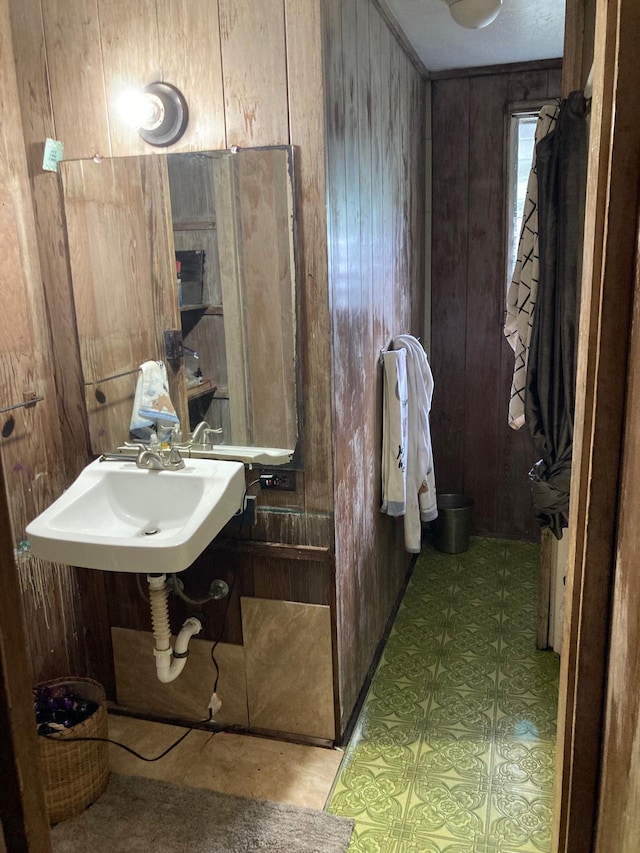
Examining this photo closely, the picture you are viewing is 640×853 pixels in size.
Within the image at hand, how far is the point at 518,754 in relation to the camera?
227cm

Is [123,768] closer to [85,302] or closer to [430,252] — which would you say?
[85,302]

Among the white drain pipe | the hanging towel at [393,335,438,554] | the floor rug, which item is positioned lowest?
the floor rug

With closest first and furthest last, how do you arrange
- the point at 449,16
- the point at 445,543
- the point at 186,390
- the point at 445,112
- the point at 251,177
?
the point at 251,177 → the point at 186,390 → the point at 449,16 → the point at 445,112 → the point at 445,543

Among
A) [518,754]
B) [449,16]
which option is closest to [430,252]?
[449,16]

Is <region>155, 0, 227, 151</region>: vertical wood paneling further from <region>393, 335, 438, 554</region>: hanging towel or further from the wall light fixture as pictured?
<region>393, 335, 438, 554</region>: hanging towel

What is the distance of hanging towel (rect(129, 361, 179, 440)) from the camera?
226cm

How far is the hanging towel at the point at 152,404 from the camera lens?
7.43 ft

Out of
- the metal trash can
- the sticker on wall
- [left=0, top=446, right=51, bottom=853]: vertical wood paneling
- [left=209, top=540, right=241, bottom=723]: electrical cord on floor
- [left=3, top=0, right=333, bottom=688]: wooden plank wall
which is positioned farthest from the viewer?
the metal trash can

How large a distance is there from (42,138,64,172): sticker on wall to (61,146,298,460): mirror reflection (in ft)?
0.11

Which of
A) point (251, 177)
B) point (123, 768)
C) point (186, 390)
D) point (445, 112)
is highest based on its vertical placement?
point (445, 112)

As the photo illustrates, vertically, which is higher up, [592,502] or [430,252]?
[430,252]

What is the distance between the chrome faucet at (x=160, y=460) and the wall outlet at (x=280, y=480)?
0.27 meters

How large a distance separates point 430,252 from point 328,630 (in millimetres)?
2216

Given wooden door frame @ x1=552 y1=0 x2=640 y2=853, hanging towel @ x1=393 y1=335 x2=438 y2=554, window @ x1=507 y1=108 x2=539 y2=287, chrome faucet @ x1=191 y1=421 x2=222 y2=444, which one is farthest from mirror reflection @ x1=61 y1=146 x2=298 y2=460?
window @ x1=507 y1=108 x2=539 y2=287
